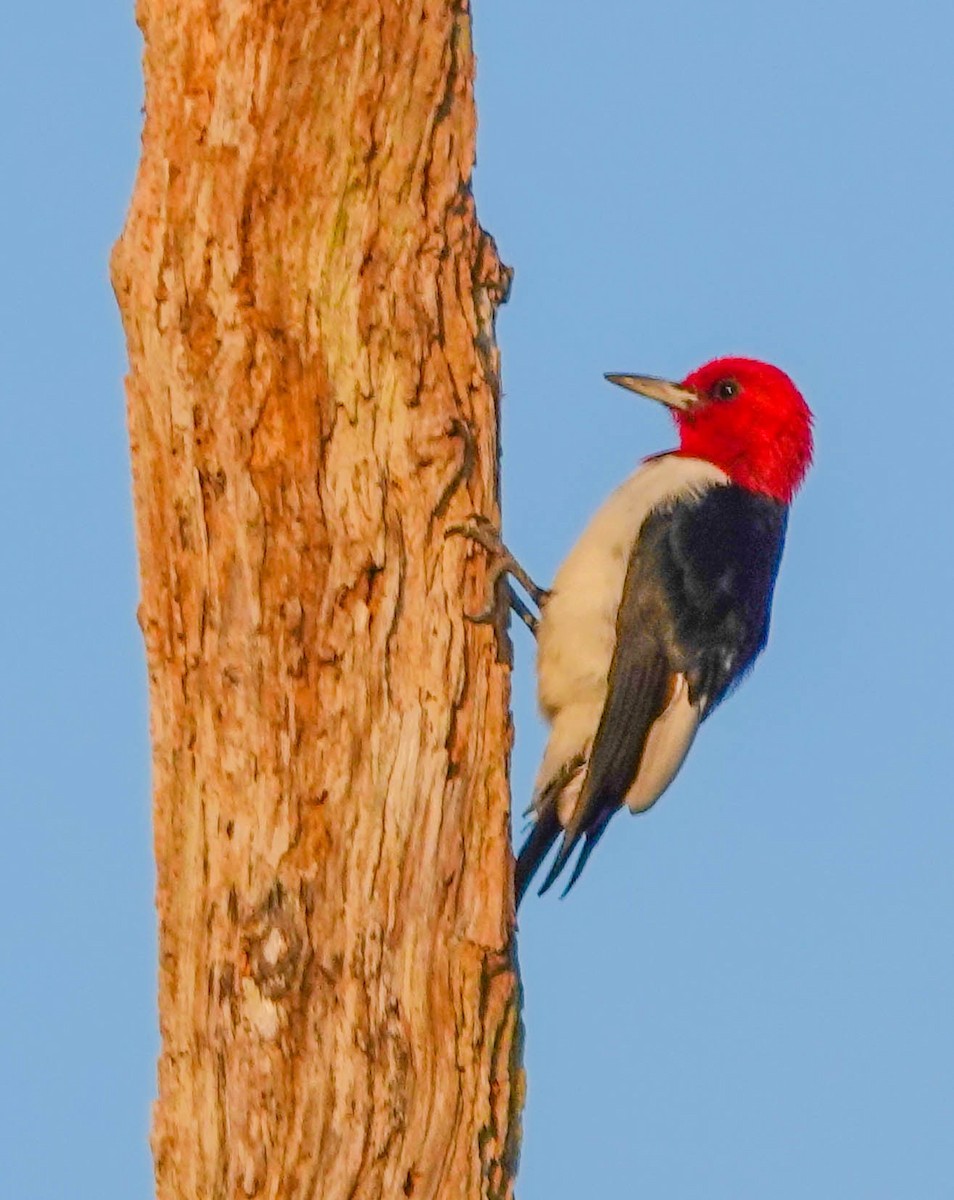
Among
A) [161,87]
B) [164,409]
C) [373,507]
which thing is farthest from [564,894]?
[161,87]

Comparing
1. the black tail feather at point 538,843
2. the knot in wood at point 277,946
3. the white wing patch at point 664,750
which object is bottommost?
the knot in wood at point 277,946

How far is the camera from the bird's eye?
18.6 ft

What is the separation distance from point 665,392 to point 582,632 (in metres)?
1.16

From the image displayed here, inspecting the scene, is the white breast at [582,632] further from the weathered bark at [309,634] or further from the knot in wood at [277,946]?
the knot in wood at [277,946]

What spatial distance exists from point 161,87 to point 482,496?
112cm

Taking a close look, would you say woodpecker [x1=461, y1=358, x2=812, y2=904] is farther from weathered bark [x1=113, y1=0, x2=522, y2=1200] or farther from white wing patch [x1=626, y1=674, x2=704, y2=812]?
weathered bark [x1=113, y1=0, x2=522, y2=1200]

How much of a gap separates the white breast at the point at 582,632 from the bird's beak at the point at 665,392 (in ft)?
2.31

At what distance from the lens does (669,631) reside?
4965mm

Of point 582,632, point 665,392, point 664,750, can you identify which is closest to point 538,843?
point 664,750

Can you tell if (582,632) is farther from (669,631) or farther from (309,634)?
(309,634)

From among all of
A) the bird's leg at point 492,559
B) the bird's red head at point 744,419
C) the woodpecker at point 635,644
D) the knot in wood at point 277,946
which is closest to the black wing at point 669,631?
the woodpecker at point 635,644

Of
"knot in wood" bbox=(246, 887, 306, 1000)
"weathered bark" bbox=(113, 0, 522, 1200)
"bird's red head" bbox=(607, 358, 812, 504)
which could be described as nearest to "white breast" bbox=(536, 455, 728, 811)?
"bird's red head" bbox=(607, 358, 812, 504)

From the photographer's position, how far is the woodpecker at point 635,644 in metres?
4.88

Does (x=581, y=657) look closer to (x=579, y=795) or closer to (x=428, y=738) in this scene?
(x=579, y=795)
